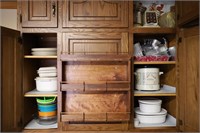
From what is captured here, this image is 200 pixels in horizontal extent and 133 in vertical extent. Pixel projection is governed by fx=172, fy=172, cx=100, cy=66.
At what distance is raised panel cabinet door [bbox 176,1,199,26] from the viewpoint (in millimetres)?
1074

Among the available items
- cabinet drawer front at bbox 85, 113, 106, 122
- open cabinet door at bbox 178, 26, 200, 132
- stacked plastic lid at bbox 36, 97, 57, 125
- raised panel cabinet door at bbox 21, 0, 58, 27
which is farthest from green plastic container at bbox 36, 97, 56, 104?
open cabinet door at bbox 178, 26, 200, 132

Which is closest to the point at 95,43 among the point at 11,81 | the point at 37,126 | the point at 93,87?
the point at 93,87

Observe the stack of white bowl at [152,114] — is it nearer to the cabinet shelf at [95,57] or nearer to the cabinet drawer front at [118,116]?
the cabinet drawer front at [118,116]

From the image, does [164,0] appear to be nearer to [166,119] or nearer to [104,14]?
[104,14]

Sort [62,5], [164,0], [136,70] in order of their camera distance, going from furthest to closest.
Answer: [164,0] < [136,70] < [62,5]

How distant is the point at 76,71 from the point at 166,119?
0.90 m

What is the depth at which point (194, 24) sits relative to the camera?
3.97 feet

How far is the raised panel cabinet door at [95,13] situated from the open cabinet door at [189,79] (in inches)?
18.3

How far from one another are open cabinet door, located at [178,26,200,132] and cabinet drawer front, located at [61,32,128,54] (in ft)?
1.41

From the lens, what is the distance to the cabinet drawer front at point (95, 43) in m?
1.35

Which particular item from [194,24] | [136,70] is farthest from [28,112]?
[194,24]

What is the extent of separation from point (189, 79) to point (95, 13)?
0.85 metres

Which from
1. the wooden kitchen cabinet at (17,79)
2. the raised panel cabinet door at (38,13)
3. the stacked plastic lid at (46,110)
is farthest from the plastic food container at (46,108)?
the raised panel cabinet door at (38,13)

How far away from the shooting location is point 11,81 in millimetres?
1212
